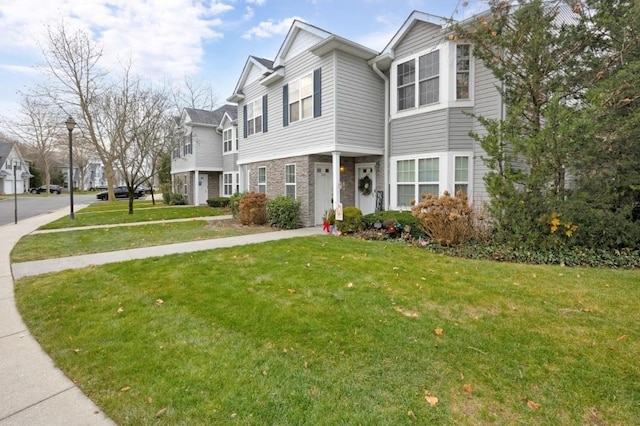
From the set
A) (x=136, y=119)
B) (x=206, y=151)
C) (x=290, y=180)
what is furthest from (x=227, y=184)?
(x=290, y=180)

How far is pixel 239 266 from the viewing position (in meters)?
6.69

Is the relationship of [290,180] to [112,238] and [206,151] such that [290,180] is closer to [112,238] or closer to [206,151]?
[112,238]

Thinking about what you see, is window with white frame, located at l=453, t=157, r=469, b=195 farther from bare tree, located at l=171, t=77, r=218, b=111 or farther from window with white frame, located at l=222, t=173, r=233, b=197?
bare tree, located at l=171, t=77, r=218, b=111

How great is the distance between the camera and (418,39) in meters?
10.7

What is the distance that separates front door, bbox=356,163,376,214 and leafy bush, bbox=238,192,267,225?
3940mm

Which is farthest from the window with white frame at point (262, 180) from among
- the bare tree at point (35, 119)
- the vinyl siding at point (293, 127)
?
the bare tree at point (35, 119)

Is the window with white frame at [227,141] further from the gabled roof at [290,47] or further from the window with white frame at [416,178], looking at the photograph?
the window with white frame at [416,178]

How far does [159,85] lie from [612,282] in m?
25.6

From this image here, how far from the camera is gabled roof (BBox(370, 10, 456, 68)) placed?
9.80 meters

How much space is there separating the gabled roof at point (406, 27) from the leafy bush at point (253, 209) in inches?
269

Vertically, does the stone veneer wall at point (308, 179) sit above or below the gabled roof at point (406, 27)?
below

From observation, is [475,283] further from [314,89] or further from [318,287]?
[314,89]

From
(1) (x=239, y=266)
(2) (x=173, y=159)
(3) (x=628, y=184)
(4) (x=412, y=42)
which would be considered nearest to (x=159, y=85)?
(2) (x=173, y=159)

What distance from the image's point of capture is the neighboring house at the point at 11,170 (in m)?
48.7
